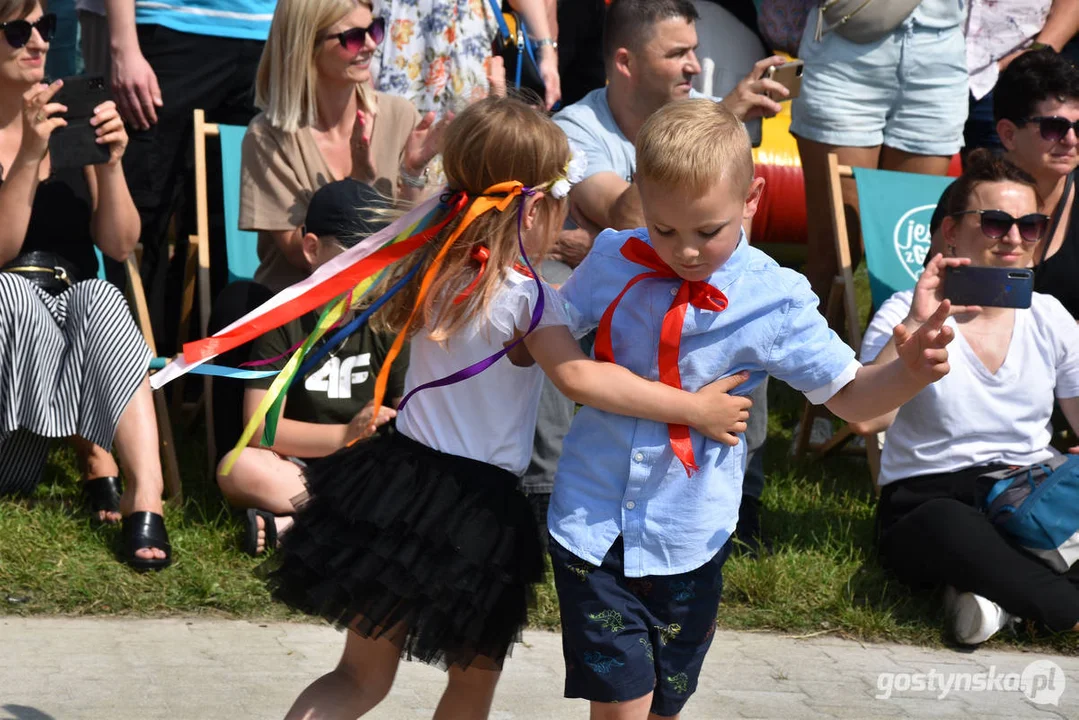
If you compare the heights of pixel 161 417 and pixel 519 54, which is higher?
pixel 519 54

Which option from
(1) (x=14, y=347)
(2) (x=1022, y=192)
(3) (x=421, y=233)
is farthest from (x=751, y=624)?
(1) (x=14, y=347)

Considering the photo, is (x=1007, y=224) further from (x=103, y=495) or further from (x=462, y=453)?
(x=103, y=495)

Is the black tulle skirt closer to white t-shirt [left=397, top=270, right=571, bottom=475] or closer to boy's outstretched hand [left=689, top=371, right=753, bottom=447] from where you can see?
white t-shirt [left=397, top=270, right=571, bottom=475]

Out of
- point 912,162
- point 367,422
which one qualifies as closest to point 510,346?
point 367,422

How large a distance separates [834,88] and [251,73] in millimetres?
2370

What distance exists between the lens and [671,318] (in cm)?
258

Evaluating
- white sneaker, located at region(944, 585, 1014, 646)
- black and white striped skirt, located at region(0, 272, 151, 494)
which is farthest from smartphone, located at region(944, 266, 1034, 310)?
black and white striped skirt, located at region(0, 272, 151, 494)

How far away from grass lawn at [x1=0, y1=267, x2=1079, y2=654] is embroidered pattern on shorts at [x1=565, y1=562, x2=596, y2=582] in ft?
4.08

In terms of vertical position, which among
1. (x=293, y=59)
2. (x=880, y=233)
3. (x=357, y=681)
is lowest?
(x=357, y=681)

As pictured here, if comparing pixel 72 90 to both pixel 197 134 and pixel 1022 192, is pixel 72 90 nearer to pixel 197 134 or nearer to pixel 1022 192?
pixel 197 134

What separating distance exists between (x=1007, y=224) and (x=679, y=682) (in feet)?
7.33

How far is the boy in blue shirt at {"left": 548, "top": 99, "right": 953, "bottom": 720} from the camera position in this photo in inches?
101

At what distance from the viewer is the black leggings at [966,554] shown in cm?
405

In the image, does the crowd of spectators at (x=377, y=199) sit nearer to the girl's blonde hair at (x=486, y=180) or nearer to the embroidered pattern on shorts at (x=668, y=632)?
the girl's blonde hair at (x=486, y=180)
